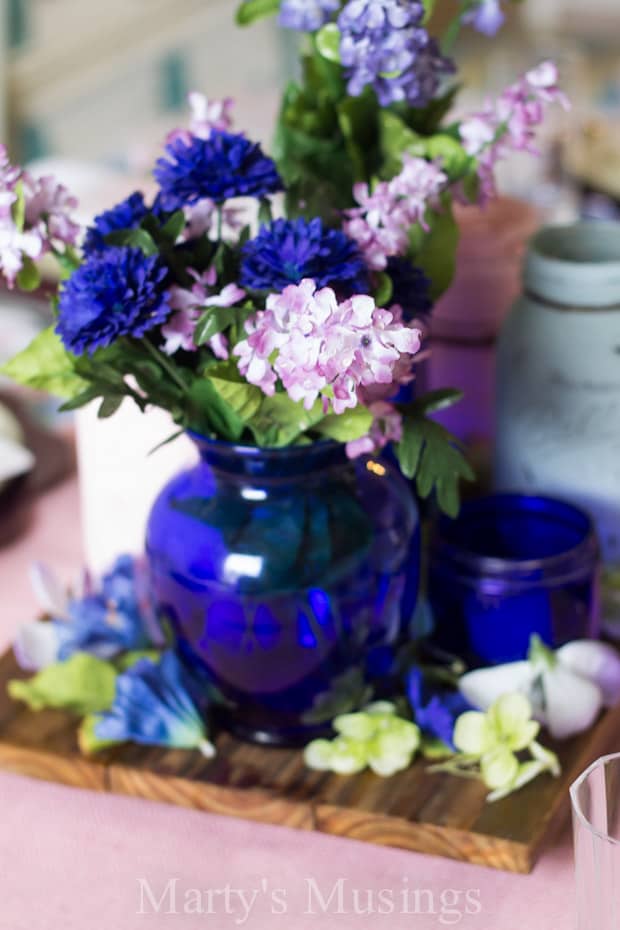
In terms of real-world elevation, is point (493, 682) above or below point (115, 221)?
below

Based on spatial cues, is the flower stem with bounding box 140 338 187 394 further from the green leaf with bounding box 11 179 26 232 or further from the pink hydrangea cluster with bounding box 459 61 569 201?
the pink hydrangea cluster with bounding box 459 61 569 201

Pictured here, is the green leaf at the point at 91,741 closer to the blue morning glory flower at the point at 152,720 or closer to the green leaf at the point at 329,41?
the blue morning glory flower at the point at 152,720

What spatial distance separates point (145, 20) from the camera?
2.63 metres

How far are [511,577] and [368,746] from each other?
11cm

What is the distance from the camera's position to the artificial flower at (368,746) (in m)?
0.59

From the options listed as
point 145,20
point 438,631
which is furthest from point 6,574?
point 145,20

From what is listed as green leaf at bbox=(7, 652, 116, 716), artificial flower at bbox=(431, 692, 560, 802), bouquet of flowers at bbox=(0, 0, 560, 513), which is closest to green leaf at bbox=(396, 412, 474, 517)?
bouquet of flowers at bbox=(0, 0, 560, 513)

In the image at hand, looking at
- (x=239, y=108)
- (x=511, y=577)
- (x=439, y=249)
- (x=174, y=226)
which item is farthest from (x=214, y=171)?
(x=239, y=108)

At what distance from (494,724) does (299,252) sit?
247 millimetres

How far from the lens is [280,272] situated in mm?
489

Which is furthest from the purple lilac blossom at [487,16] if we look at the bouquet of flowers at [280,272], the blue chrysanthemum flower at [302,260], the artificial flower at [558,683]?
the artificial flower at [558,683]

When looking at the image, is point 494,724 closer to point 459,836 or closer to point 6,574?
point 459,836

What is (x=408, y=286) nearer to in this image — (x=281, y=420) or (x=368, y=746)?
(x=281, y=420)

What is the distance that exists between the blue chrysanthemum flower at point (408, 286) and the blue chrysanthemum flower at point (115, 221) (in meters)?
0.11
